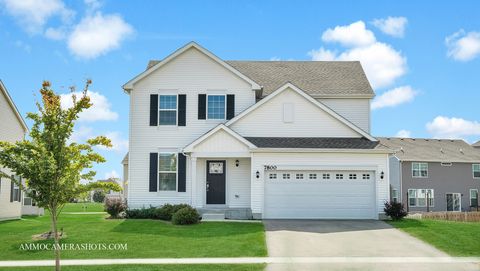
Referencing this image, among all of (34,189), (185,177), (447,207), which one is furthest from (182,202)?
(447,207)

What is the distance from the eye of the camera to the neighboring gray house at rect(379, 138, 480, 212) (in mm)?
46125

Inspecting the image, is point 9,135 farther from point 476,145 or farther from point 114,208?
point 476,145

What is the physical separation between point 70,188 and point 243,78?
1444cm

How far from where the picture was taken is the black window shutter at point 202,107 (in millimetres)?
25922

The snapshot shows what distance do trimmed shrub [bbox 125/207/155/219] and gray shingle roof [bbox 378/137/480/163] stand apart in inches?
1105

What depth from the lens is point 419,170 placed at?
4684 cm

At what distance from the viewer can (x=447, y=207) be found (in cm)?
4669

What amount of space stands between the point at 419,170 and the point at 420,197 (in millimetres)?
2407

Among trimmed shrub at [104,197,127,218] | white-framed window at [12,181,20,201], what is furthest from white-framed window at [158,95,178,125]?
white-framed window at [12,181,20,201]

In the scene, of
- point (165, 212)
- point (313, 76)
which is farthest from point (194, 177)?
point (313, 76)

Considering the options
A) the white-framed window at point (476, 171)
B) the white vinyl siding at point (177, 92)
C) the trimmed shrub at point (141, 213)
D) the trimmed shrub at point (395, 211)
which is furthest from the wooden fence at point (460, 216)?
the trimmed shrub at point (141, 213)

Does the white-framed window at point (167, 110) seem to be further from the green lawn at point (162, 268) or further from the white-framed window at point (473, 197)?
the white-framed window at point (473, 197)

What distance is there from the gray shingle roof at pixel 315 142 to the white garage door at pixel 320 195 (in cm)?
117

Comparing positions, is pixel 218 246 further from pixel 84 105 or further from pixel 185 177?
pixel 185 177
